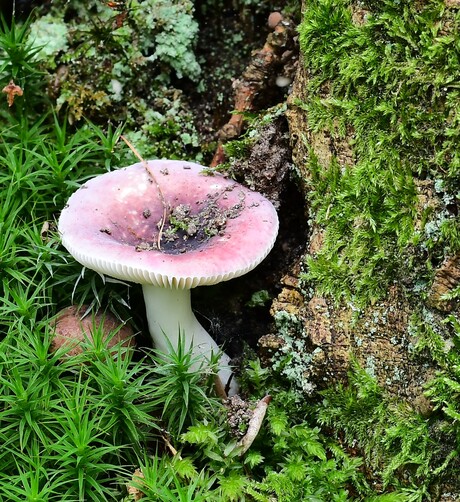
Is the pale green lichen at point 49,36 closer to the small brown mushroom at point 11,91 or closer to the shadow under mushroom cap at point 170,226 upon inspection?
the small brown mushroom at point 11,91

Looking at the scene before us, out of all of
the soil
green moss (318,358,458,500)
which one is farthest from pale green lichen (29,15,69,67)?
green moss (318,358,458,500)

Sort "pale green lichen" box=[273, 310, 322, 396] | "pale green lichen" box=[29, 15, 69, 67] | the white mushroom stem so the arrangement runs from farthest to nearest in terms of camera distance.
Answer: "pale green lichen" box=[29, 15, 69, 67]
the white mushroom stem
"pale green lichen" box=[273, 310, 322, 396]

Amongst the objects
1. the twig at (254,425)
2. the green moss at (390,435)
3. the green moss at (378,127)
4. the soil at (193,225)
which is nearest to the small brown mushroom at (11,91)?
the soil at (193,225)

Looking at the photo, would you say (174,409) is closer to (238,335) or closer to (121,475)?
(121,475)

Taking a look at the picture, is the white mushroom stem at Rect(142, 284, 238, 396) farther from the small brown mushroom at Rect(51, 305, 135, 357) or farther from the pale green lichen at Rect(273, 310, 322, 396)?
the pale green lichen at Rect(273, 310, 322, 396)

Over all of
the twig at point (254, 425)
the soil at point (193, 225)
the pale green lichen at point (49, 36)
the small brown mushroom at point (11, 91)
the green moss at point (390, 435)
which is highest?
the pale green lichen at point (49, 36)

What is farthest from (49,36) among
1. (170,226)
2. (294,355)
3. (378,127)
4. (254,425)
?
(254,425)

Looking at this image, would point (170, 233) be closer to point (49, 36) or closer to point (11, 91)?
point (11, 91)
